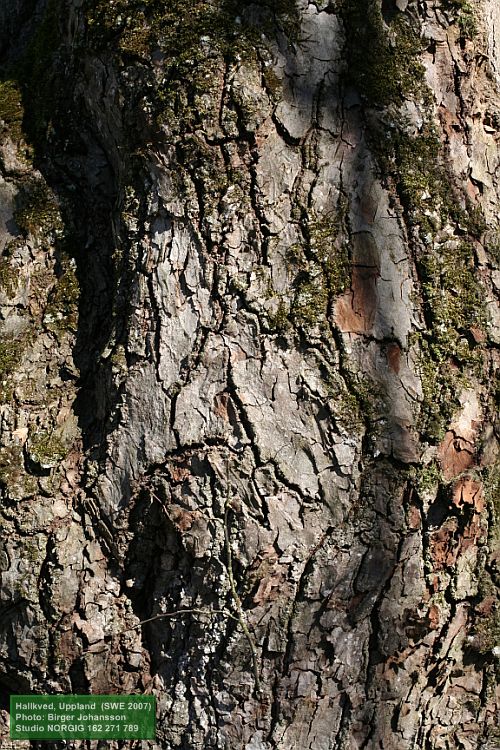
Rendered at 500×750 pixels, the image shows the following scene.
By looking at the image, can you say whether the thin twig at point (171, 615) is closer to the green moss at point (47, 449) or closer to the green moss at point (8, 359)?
the green moss at point (47, 449)

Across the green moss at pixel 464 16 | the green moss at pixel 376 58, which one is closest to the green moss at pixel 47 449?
the green moss at pixel 376 58

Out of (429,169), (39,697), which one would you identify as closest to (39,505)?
(39,697)

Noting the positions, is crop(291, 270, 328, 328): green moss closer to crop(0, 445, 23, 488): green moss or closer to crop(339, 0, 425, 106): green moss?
crop(339, 0, 425, 106): green moss

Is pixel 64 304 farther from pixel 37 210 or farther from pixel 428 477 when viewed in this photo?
pixel 428 477

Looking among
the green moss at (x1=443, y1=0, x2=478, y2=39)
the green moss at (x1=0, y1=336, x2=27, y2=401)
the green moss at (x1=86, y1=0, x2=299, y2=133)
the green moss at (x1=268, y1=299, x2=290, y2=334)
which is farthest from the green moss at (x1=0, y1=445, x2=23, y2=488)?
the green moss at (x1=443, y1=0, x2=478, y2=39)

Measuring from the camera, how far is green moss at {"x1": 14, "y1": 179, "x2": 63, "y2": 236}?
2463mm

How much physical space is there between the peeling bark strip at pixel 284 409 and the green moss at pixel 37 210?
14.6 inches

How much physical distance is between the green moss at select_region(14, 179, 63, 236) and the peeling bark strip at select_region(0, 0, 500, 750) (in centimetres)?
37

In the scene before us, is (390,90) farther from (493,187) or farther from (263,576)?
(263,576)

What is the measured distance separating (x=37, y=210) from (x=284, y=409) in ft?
3.88

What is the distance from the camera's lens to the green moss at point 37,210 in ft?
8.08

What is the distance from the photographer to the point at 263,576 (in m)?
1.99

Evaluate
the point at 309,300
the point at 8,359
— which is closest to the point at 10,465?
the point at 8,359

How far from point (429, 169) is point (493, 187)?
0.27 m
